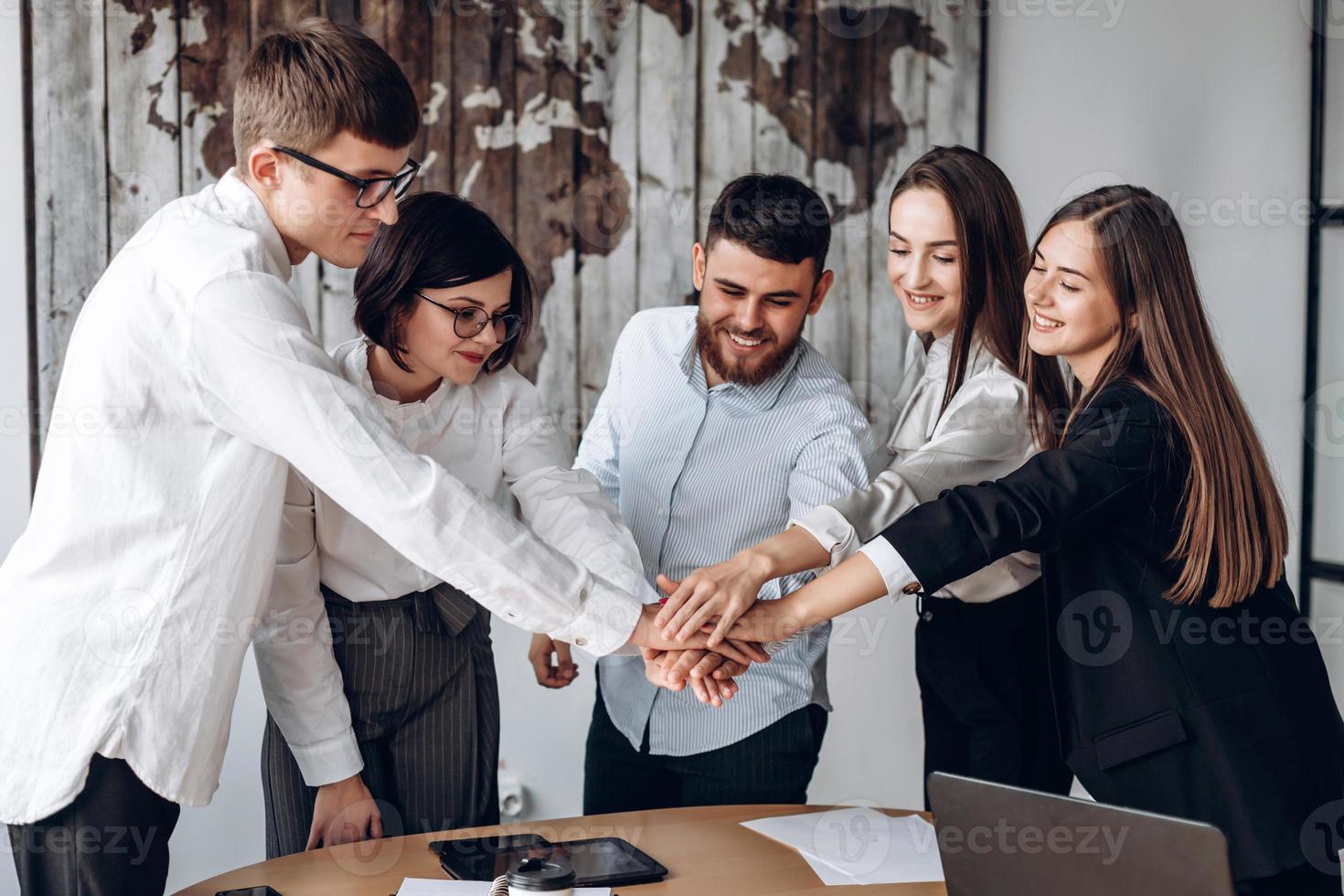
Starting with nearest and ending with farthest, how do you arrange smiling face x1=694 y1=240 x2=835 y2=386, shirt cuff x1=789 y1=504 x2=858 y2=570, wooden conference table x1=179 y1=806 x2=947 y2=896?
wooden conference table x1=179 y1=806 x2=947 y2=896 → shirt cuff x1=789 y1=504 x2=858 y2=570 → smiling face x1=694 y1=240 x2=835 y2=386

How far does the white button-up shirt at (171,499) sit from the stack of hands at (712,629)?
434mm

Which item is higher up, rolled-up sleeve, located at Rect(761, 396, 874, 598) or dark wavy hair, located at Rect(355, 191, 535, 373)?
dark wavy hair, located at Rect(355, 191, 535, 373)

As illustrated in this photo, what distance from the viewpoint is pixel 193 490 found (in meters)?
1.43

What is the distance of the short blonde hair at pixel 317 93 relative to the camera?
152cm

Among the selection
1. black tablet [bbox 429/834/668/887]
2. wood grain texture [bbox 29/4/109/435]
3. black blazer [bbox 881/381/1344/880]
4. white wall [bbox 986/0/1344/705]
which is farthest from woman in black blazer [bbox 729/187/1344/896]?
wood grain texture [bbox 29/4/109/435]

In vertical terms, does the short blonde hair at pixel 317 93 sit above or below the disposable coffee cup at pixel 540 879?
above

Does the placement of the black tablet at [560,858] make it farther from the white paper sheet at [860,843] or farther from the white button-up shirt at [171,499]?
the white button-up shirt at [171,499]

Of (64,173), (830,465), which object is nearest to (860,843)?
(830,465)

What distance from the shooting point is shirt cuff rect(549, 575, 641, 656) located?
167cm

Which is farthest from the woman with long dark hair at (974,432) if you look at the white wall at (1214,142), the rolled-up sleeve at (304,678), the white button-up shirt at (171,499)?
the white wall at (1214,142)

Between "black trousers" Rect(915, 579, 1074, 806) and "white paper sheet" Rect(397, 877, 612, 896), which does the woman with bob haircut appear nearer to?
"white paper sheet" Rect(397, 877, 612, 896)

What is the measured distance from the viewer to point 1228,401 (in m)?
1.66

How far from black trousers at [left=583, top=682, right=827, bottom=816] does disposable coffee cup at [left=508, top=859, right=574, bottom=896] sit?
60 cm

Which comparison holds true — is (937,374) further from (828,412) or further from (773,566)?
(773,566)
